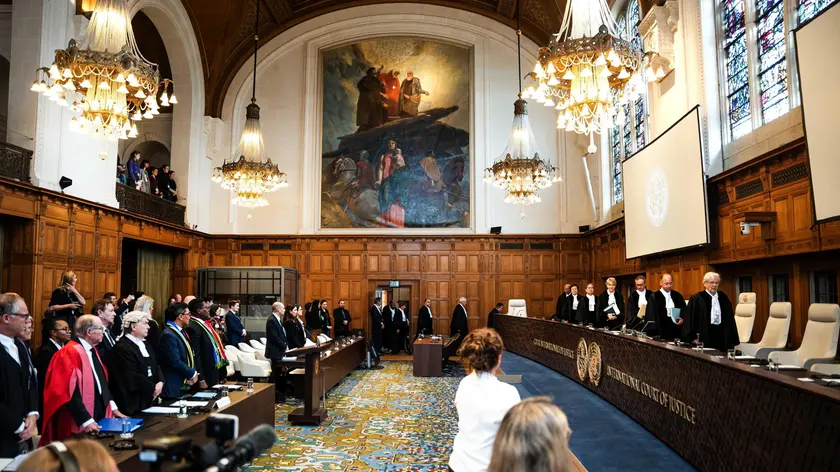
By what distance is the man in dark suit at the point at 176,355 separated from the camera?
5.66 metres

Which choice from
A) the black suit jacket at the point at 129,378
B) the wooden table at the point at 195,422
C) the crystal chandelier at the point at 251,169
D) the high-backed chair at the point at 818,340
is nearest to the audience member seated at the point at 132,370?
the black suit jacket at the point at 129,378

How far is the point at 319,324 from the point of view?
1490 centimetres

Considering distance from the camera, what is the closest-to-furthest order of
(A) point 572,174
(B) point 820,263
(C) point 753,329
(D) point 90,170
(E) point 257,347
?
(B) point 820,263, (C) point 753,329, (E) point 257,347, (D) point 90,170, (A) point 572,174

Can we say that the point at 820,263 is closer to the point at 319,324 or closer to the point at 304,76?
the point at 319,324

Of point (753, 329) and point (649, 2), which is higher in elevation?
point (649, 2)

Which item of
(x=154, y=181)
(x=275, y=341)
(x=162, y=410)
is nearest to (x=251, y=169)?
(x=275, y=341)

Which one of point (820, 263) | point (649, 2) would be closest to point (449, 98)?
point (649, 2)

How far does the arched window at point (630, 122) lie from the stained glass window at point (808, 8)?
4.64m

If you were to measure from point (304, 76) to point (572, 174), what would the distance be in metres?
8.82

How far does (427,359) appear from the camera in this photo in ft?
38.8

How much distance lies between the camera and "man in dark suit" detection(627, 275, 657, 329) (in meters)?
8.19

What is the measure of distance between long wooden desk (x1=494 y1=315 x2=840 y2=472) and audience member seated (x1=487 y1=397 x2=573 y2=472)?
7.21 ft

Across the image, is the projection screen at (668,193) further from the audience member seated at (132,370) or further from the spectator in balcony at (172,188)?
the spectator in balcony at (172,188)

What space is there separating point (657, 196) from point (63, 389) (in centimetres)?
977
